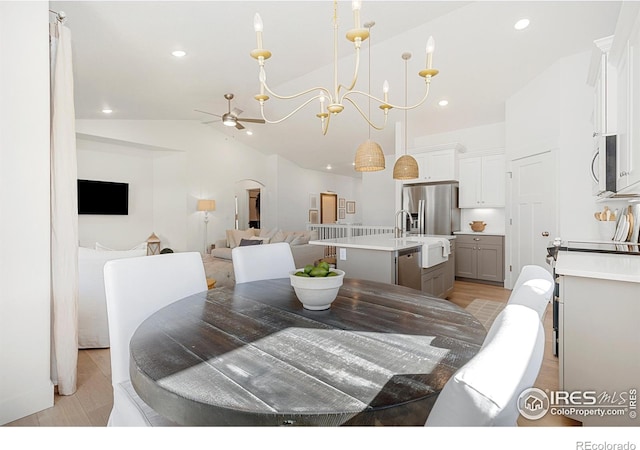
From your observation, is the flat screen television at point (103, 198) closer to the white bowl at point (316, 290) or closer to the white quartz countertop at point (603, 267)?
the white bowl at point (316, 290)

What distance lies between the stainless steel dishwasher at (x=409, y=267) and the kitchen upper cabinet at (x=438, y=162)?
104 inches

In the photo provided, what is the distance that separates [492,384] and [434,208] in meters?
5.52

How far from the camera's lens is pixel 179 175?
680 centimetres

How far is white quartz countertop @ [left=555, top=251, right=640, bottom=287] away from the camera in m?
1.58

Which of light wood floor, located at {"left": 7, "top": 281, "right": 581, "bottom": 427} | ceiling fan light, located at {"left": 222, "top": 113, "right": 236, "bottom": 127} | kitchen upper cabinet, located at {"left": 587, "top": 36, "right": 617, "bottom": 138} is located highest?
ceiling fan light, located at {"left": 222, "top": 113, "right": 236, "bottom": 127}

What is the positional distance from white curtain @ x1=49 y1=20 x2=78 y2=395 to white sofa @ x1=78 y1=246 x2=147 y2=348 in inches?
22.8

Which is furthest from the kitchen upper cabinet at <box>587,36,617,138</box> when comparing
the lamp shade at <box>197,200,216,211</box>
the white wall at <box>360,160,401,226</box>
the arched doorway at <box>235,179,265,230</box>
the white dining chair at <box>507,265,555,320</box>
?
the arched doorway at <box>235,179,265,230</box>

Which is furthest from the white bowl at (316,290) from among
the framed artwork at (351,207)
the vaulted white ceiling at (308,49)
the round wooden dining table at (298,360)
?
the framed artwork at (351,207)

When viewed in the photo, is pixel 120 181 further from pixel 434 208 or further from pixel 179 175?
pixel 434 208

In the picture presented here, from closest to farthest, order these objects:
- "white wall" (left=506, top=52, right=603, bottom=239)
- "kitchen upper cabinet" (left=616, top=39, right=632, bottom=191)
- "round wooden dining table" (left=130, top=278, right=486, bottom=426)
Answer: "round wooden dining table" (left=130, top=278, right=486, bottom=426) → "kitchen upper cabinet" (left=616, top=39, right=632, bottom=191) → "white wall" (left=506, top=52, right=603, bottom=239)

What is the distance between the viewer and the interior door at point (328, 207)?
397 inches

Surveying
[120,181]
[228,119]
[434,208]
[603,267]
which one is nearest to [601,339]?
[603,267]

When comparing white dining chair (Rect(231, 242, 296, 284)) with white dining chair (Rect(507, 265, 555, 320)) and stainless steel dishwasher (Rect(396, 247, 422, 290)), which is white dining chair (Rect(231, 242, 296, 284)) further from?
white dining chair (Rect(507, 265, 555, 320))
